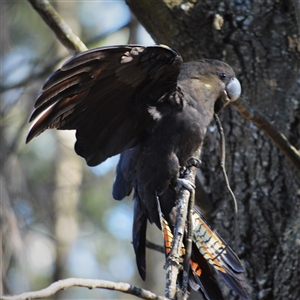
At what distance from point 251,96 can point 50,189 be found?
2.87 m

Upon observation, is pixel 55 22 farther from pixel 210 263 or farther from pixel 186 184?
pixel 210 263

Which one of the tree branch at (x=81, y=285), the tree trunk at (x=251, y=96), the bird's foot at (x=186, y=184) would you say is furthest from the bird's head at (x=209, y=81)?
the tree branch at (x=81, y=285)

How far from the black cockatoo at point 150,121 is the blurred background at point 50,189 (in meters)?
1.04

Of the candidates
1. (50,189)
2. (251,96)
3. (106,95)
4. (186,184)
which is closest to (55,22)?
(106,95)

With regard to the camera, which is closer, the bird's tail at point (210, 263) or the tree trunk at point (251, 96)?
the bird's tail at point (210, 263)

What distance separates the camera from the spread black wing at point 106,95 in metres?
2.20

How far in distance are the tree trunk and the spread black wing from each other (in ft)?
1.62

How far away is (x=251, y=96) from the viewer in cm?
288

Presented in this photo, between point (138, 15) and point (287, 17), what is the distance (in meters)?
0.82

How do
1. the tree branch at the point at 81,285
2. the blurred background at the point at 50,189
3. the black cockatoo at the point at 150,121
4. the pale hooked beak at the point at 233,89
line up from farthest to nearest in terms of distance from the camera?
the blurred background at the point at 50,189, the pale hooked beak at the point at 233,89, the black cockatoo at the point at 150,121, the tree branch at the point at 81,285

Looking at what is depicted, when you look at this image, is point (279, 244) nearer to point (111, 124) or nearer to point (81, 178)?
point (111, 124)

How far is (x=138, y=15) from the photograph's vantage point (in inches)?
112

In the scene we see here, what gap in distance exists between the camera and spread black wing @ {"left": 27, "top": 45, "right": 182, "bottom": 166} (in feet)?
7.22

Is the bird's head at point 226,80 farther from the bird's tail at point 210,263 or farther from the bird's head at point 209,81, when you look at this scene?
the bird's tail at point 210,263
